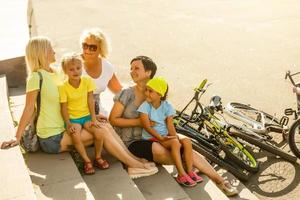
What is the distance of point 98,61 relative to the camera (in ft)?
19.9

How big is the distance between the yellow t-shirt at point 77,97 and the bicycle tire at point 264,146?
244 centimetres

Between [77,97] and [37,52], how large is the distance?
2.14ft

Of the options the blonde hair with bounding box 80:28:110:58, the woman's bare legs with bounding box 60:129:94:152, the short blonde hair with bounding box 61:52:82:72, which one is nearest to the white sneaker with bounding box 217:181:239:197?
the woman's bare legs with bounding box 60:129:94:152

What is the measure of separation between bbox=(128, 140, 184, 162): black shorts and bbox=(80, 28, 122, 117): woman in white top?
605 millimetres

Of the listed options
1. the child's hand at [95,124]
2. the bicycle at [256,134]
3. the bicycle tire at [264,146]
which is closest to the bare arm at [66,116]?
the child's hand at [95,124]

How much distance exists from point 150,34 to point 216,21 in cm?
201

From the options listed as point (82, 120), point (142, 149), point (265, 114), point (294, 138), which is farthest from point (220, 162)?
point (82, 120)

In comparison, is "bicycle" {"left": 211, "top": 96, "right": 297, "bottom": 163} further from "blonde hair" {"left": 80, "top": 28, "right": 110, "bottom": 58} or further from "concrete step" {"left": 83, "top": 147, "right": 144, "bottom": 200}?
"concrete step" {"left": 83, "top": 147, "right": 144, "bottom": 200}

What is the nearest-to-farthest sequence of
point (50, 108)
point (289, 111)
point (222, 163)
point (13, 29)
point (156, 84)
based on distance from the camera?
1. point (50, 108)
2. point (156, 84)
3. point (222, 163)
4. point (289, 111)
5. point (13, 29)

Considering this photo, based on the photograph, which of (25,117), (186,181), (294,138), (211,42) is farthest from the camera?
(211,42)

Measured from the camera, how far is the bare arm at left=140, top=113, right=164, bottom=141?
559cm

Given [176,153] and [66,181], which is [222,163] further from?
[66,181]

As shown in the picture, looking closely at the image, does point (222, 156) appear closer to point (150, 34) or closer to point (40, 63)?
point (40, 63)

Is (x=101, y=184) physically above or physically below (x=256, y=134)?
above
